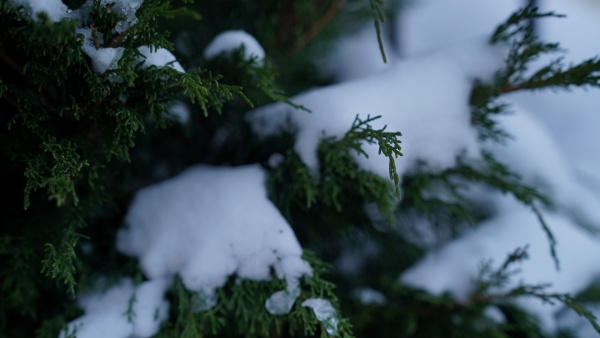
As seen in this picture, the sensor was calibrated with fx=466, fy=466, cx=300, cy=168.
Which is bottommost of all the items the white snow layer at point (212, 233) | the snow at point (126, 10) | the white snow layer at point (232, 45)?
the white snow layer at point (212, 233)

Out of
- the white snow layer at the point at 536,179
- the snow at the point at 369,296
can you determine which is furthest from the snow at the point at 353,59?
the snow at the point at 369,296

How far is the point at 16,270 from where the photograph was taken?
2.83 feet

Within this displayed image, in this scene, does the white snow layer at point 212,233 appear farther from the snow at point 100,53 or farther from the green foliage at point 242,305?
the snow at point 100,53

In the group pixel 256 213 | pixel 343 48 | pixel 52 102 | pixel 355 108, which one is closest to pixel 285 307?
pixel 256 213

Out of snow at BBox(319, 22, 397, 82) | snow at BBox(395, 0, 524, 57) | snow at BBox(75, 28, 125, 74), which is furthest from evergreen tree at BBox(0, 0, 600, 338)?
snow at BBox(395, 0, 524, 57)

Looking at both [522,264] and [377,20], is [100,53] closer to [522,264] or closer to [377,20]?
[377,20]

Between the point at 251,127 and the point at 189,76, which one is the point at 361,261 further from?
the point at 189,76

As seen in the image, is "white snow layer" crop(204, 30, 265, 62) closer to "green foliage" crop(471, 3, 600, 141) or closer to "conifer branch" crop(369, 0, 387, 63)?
"conifer branch" crop(369, 0, 387, 63)

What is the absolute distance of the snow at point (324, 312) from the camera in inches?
31.1

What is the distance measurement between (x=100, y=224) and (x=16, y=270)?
21cm

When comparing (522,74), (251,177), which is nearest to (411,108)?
(522,74)

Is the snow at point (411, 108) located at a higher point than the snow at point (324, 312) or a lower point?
higher

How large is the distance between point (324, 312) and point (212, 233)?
263mm

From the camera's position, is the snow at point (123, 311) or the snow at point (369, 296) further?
the snow at point (369, 296)
